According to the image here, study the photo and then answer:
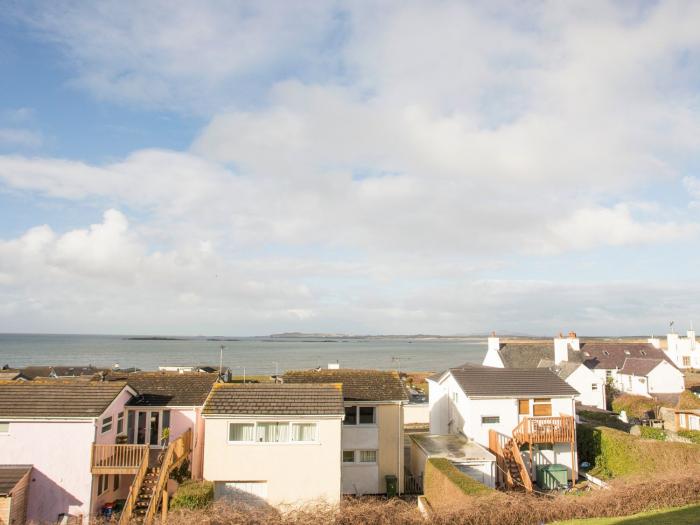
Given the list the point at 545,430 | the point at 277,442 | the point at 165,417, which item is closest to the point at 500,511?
the point at 277,442

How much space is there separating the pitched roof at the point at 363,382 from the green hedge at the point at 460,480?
5.58 metres

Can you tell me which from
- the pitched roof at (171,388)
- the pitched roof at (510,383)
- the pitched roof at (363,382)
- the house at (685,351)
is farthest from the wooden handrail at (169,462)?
the house at (685,351)

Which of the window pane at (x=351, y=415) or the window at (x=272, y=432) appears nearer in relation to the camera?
the window at (x=272, y=432)

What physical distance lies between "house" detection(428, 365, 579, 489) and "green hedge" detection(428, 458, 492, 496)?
22.2 ft

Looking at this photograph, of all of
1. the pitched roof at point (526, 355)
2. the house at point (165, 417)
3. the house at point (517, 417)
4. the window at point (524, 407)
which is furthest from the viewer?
the pitched roof at point (526, 355)

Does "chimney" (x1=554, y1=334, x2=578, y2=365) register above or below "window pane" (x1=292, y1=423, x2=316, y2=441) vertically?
above

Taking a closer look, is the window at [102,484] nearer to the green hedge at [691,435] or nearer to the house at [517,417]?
the house at [517,417]

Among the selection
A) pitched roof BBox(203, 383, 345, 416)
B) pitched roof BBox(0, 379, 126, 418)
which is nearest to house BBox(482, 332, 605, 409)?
pitched roof BBox(203, 383, 345, 416)

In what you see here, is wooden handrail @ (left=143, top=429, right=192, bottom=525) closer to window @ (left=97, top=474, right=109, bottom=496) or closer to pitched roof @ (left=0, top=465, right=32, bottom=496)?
window @ (left=97, top=474, right=109, bottom=496)

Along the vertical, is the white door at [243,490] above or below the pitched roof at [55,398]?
below

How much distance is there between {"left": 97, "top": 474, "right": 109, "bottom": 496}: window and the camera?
2367 centimetres

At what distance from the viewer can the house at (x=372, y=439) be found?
87.6 ft

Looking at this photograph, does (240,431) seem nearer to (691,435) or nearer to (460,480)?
(460,480)

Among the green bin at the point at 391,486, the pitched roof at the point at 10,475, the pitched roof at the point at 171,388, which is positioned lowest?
the green bin at the point at 391,486
